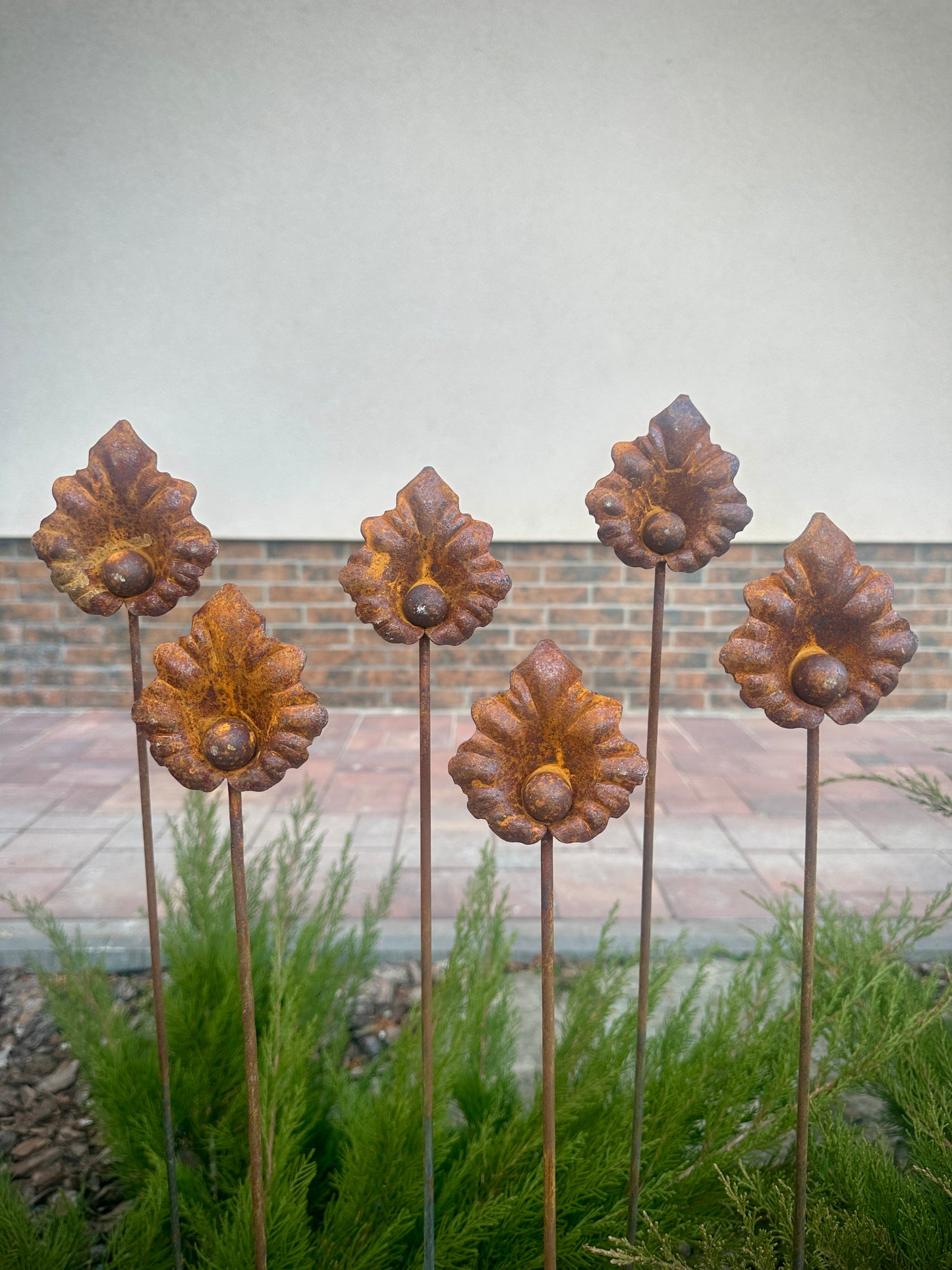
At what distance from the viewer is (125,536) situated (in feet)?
3.14

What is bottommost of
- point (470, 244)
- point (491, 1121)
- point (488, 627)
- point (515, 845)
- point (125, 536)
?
point (515, 845)

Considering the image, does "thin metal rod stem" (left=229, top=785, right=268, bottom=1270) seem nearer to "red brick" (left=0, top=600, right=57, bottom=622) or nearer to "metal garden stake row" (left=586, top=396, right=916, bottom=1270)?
"metal garden stake row" (left=586, top=396, right=916, bottom=1270)

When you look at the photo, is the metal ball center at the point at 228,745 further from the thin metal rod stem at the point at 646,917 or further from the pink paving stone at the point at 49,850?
the pink paving stone at the point at 49,850

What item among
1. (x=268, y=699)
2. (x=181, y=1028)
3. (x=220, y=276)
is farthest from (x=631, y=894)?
(x=220, y=276)

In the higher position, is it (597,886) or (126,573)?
(126,573)

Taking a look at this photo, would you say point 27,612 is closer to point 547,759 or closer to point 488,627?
point 488,627

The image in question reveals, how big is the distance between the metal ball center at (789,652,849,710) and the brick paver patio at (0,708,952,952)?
1.21 metres

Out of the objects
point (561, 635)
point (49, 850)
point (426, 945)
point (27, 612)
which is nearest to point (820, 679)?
point (426, 945)

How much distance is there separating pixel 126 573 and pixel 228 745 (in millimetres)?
247

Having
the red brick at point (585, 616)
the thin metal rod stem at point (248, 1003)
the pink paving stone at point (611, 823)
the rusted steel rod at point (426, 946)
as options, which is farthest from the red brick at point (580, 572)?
the thin metal rod stem at point (248, 1003)

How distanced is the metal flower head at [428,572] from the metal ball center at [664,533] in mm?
182

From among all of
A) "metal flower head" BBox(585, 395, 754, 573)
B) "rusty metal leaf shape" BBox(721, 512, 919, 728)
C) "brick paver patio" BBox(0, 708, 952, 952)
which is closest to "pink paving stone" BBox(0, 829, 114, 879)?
"brick paver patio" BBox(0, 708, 952, 952)

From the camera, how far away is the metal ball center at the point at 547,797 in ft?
2.51

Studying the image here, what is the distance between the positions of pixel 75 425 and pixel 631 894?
317cm
